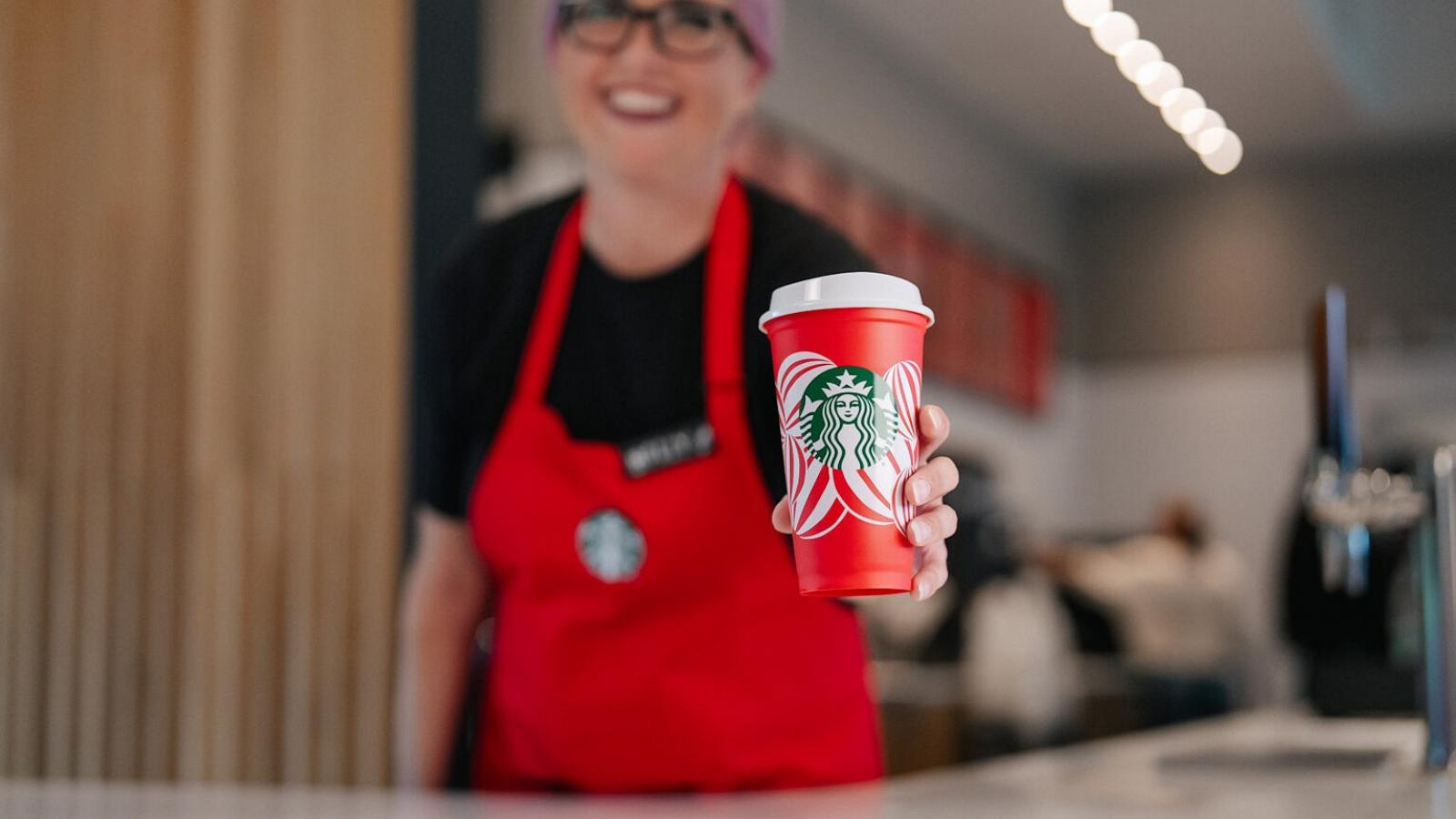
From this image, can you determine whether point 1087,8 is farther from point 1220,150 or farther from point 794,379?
point 794,379

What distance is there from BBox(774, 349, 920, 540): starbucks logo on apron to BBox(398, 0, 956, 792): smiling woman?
367mm

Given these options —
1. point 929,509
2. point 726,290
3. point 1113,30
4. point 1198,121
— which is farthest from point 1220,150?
point 929,509

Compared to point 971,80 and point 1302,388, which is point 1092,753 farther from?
point 971,80

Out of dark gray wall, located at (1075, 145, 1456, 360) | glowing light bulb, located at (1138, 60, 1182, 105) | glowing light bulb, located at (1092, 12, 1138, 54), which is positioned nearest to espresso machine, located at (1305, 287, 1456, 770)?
dark gray wall, located at (1075, 145, 1456, 360)

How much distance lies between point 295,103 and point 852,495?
A: 129 centimetres

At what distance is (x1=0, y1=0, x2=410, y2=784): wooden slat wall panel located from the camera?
4.74 ft

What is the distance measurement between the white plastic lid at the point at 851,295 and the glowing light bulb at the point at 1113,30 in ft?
1.72

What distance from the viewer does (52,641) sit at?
4.81ft

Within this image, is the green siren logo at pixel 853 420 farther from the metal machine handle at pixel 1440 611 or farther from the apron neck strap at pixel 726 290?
the metal machine handle at pixel 1440 611

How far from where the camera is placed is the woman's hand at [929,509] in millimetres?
586

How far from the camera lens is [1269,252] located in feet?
5.05

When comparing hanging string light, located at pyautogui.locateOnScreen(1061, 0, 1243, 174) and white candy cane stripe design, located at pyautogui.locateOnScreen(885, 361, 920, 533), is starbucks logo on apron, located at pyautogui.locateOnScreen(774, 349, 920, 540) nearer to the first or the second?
white candy cane stripe design, located at pyautogui.locateOnScreen(885, 361, 920, 533)

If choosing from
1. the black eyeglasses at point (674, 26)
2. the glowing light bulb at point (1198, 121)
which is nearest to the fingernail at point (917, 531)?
the black eyeglasses at point (674, 26)

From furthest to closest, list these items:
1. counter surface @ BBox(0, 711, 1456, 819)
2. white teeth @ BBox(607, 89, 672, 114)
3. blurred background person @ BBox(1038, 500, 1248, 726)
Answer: blurred background person @ BBox(1038, 500, 1248, 726), white teeth @ BBox(607, 89, 672, 114), counter surface @ BBox(0, 711, 1456, 819)
